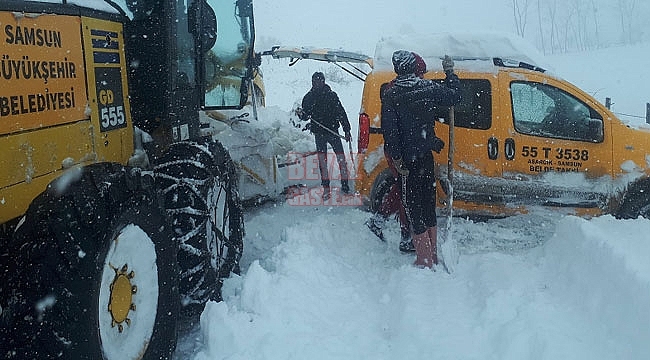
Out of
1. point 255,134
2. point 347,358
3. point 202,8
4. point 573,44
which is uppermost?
point 573,44

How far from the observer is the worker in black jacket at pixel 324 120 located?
27.9 ft

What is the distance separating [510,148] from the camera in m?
6.16

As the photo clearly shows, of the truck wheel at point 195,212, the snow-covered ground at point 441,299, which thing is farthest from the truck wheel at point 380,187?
the truck wheel at point 195,212

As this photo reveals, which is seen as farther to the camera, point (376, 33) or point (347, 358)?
point (376, 33)

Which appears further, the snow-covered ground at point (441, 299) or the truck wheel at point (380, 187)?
the truck wheel at point (380, 187)

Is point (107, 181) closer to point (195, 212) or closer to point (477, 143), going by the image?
point (195, 212)

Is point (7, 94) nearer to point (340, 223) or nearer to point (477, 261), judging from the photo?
point (477, 261)

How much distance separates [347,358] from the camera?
11.6 ft

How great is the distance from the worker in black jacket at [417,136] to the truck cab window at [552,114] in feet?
4.09

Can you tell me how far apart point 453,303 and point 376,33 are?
61.3 meters

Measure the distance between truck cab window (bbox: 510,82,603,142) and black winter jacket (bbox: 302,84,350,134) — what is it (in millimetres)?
3010

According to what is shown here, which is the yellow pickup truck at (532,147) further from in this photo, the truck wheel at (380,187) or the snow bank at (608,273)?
the snow bank at (608,273)

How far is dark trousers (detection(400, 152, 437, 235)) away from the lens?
521 centimetres

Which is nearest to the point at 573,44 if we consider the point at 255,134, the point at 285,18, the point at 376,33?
the point at 376,33
